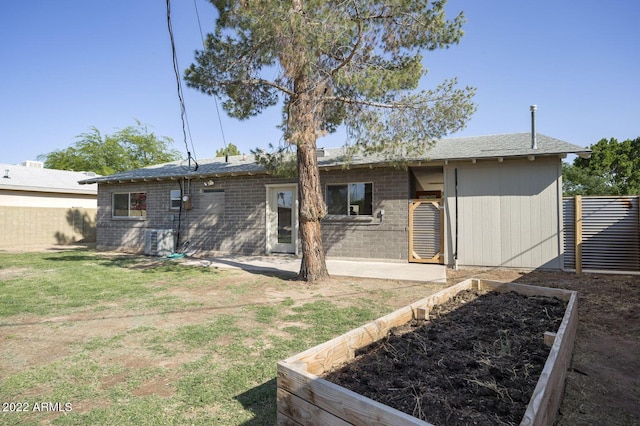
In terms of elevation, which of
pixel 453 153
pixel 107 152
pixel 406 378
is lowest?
pixel 406 378

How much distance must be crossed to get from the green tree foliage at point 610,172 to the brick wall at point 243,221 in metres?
24.5

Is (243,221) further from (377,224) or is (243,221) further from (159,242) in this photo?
(377,224)

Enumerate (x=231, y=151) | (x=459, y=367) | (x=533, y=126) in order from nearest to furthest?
1. (x=459, y=367)
2. (x=533, y=126)
3. (x=231, y=151)

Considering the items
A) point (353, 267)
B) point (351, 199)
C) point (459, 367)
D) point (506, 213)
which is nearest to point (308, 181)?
point (353, 267)

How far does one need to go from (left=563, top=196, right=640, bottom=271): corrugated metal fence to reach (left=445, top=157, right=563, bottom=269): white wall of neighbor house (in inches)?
15.3

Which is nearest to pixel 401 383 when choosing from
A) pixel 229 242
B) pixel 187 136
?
pixel 187 136

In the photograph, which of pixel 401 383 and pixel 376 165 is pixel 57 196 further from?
pixel 401 383

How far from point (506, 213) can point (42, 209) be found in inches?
810

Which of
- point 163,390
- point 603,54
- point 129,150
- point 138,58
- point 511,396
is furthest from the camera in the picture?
point 129,150

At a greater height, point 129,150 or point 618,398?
point 129,150

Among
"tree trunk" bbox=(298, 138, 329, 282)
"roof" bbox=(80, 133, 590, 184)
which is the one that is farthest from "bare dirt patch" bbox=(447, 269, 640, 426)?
"tree trunk" bbox=(298, 138, 329, 282)

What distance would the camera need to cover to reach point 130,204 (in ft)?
46.5

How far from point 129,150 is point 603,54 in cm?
3650

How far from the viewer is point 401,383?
2.29 metres
